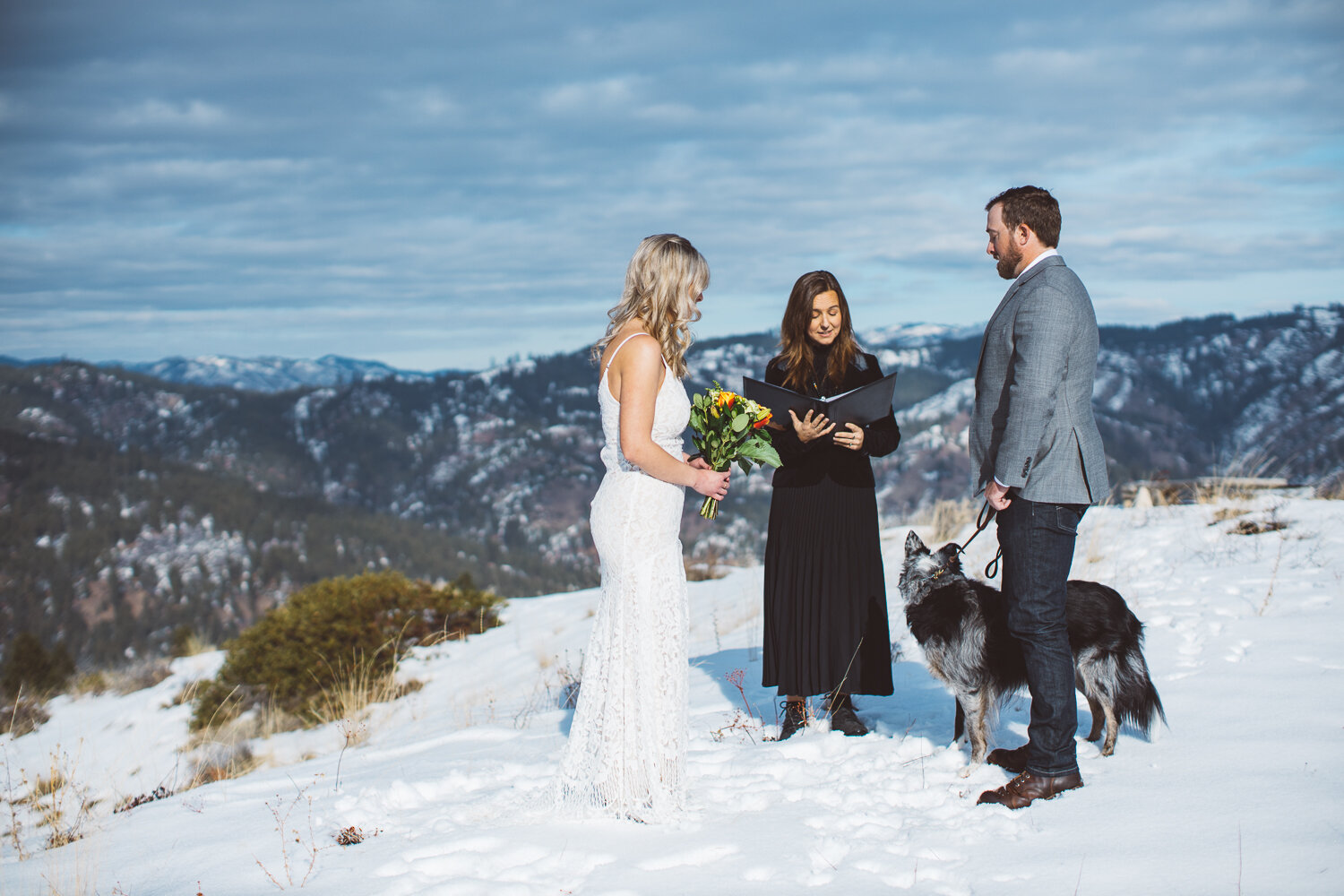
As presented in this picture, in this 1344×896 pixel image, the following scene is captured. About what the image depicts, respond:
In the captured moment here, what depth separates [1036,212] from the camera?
10.4ft

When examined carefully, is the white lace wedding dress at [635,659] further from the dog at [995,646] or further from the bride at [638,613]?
the dog at [995,646]

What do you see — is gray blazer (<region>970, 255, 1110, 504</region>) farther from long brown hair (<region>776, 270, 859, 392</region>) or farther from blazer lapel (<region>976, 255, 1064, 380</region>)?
long brown hair (<region>776, 270, 859, 392</region>)

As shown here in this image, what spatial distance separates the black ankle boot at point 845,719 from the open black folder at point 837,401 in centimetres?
152

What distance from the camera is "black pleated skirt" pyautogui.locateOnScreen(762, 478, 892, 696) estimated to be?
13.8 ft

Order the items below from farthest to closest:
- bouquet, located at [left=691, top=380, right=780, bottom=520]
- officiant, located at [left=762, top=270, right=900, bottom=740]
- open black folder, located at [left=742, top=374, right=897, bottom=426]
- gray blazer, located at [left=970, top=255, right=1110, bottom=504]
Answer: officiant, located at [left=762, top=270, right=900, bottom=740] < open black folder, located at [left=742, top=374, right=897, bottom=426] < bouquet, located at [left=691, top=380, right=780, bottom=520] < gray blazer, located at [left=970, top=255, right=1110, bottom=504]

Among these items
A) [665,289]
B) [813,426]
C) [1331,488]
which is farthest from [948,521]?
[665,289]

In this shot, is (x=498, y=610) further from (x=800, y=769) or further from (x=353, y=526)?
(x=353, y=526)

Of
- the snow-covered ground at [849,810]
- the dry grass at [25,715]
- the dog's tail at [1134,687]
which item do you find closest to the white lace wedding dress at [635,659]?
the snow-covered ground at [849,810]

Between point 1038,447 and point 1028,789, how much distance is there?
1.39 metres

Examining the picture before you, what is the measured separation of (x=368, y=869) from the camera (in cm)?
306

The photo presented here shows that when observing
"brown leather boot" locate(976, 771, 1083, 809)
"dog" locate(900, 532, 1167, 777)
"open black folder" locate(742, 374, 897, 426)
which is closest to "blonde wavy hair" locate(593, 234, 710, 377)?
"open black folder" locate(742, 374, 897, 426)

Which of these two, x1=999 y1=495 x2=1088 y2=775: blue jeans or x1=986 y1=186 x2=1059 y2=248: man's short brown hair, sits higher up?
x1=986 y1=186 x2=1059 y2=248: man's short brown hair

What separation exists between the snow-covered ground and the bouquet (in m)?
1.37

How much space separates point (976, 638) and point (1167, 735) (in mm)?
1190
